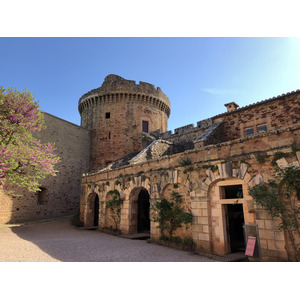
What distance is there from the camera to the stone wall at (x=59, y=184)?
14959 millimetres

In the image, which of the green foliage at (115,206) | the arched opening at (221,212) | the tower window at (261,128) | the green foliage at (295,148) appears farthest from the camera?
the green foliage at (115,206)

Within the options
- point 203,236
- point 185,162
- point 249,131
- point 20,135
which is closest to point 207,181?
point 185,162

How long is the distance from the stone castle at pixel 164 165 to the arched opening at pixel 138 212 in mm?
48

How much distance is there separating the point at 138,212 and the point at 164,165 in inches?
154

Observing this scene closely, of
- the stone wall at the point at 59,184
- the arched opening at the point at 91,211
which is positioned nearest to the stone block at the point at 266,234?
the arched opening at the point at 91,211

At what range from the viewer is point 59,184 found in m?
17.9

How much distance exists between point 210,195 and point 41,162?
8.31 m

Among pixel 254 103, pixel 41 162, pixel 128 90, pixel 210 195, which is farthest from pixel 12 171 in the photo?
pixel 128 90

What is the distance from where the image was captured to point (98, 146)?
2170 centimetres

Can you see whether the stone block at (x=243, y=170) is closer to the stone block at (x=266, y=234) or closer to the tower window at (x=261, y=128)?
the stone block at (x=266, y=234)

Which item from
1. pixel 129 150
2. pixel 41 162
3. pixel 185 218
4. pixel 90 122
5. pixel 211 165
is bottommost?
pixel 185 218

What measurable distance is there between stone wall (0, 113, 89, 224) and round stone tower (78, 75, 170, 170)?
141 centimetres

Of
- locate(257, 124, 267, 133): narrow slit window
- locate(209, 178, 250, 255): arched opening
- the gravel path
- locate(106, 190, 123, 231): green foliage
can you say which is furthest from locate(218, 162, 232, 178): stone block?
locate(106, 190, 123, 231): green foliage

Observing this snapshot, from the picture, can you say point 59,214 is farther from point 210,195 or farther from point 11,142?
point 210,195
